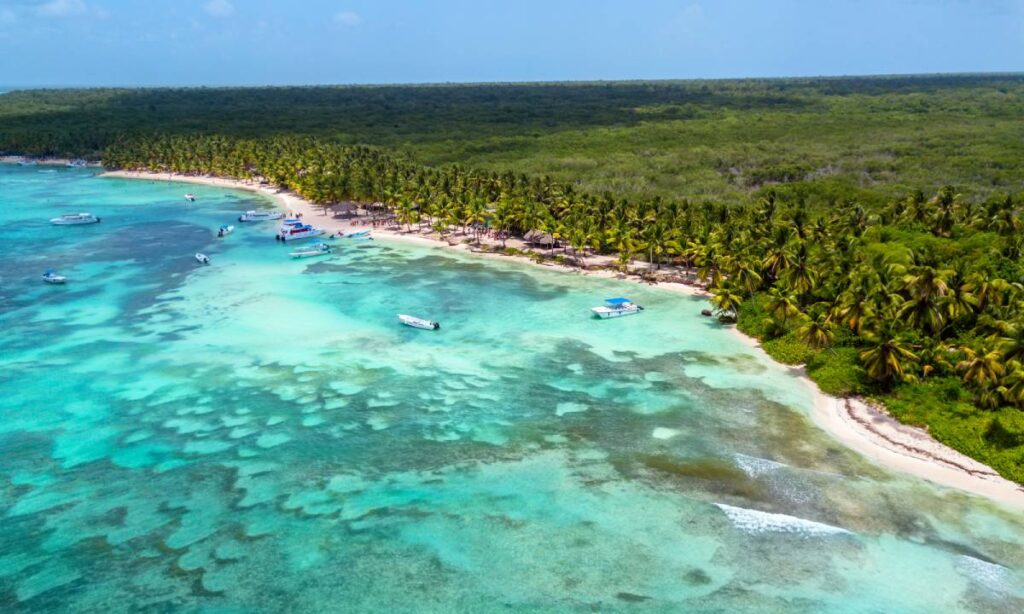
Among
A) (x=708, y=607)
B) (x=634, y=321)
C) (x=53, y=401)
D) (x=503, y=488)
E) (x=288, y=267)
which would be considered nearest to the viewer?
(x=708, y=607)

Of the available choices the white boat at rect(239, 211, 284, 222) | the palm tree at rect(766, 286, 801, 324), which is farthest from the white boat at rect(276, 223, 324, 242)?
the palm tree at rect(766, 286, 801, 324)

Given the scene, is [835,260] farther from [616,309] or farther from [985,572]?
[985,572]

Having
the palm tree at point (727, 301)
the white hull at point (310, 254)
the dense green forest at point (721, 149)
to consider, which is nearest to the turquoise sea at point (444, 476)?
the palm tree at point (727, 301)

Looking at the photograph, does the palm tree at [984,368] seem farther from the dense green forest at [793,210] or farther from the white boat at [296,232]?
the white boat at [296,232]

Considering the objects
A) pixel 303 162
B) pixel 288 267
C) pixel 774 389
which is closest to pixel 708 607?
pixel 774 389

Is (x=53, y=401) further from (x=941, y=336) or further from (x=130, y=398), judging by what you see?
(x=941, y=336)

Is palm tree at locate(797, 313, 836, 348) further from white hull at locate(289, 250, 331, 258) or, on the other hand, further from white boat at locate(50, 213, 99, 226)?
white boat at locate(50, 213, 99, 226)

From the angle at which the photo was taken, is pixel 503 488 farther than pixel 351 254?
No
